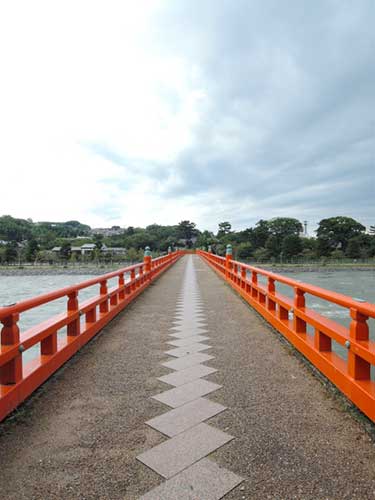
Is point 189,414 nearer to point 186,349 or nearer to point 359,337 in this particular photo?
point 359,337

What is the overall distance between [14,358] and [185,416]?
1.30 metres

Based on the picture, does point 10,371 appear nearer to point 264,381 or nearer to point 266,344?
point 264,381

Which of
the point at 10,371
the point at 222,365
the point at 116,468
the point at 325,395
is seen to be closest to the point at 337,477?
the point at 325,395

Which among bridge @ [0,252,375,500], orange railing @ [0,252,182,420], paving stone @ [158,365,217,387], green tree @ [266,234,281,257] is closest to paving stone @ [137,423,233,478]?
bridge @ [0,252,375,500]

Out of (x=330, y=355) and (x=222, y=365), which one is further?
(x=222, y=365)

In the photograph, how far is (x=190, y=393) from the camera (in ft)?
8.98

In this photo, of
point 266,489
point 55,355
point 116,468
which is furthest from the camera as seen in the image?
point 55,355

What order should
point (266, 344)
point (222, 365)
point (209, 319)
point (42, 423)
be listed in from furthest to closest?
point (209, 319) → point (266, 344) → point (222, 365) → point (42, 423)

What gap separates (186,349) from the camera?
3957 mm

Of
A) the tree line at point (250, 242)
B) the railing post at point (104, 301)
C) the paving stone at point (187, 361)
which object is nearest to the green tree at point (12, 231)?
the tree line at point (250, 242)

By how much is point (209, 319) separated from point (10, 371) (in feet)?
12.1

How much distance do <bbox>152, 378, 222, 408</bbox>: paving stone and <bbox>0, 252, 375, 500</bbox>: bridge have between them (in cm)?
2

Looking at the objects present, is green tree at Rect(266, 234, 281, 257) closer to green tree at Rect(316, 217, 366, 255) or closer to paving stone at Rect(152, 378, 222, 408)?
green tree at Rect(316, 217, 366, 255)

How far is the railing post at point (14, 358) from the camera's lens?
2.36 meters
